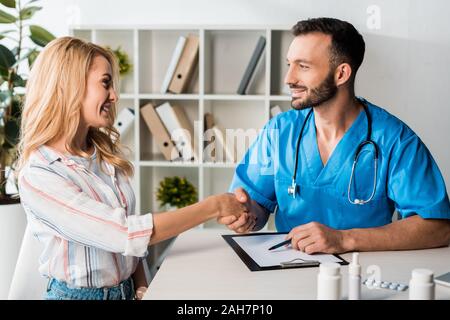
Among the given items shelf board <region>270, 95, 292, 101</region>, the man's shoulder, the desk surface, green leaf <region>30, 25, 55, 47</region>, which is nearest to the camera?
the desk surface

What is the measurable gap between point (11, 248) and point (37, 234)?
1.27 m

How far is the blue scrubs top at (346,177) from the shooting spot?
1.58 meters

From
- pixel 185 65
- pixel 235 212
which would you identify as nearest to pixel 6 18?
pixel 185 65

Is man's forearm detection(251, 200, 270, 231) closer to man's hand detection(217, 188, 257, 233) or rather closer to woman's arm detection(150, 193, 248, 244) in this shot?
man's hand detection(217, 188, 257, 233)

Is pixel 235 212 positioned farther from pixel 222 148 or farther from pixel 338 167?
pixel 222 148

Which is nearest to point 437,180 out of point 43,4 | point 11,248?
point 11,248

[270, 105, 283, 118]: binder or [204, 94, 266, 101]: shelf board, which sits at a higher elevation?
[204, 94, 266, 101]: shelf board

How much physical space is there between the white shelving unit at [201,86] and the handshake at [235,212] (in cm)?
126

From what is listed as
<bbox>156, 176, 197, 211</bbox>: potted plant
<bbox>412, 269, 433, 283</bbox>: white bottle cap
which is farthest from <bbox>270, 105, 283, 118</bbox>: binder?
<bbox>412, 269, 433, 283</bbox>: white bottle cap

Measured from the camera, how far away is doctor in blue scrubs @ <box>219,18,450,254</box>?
1.52m

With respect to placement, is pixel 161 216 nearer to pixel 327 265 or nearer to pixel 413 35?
pixel 327 265

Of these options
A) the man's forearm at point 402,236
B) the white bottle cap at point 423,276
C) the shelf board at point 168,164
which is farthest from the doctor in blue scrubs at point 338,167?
the shelf board at point 168,164

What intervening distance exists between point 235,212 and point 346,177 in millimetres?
359

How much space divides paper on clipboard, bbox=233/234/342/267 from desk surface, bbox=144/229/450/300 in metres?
0.04
